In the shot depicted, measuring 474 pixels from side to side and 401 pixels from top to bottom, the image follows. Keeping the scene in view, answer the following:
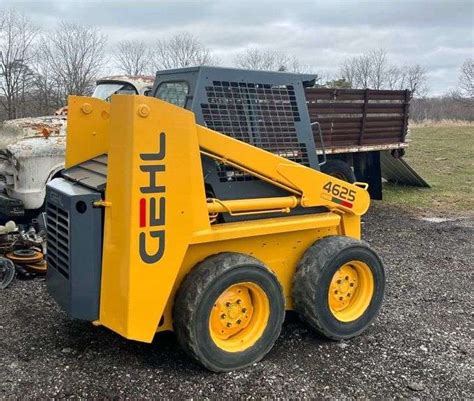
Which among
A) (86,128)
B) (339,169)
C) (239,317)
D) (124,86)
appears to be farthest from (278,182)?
(339,169)

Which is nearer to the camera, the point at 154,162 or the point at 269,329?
the point at 154,162

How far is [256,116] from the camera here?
14.6 feet

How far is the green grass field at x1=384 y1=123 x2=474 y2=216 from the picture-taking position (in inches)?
446

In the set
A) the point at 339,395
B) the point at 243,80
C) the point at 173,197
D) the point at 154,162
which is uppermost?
→ the point at 243,80

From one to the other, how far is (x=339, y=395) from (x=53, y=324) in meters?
2.39

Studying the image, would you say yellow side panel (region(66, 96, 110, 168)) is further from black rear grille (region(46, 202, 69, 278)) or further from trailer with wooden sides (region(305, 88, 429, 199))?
trailer with wooden sides (region(305, 88, 429, 199))

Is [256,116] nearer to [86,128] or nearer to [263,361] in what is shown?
[86,128]

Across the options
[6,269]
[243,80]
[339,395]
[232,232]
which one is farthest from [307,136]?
[6,269]

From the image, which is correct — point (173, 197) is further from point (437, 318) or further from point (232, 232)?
point (437, 318)

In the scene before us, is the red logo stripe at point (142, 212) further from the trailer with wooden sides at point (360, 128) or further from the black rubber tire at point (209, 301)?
the trailer with wooden sides at point (360, 128)

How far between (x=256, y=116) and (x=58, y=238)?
1.70 meters

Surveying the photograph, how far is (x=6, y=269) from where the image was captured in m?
5.85

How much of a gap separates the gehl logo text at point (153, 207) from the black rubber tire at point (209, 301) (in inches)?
14.3

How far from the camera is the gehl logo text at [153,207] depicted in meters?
3.53
